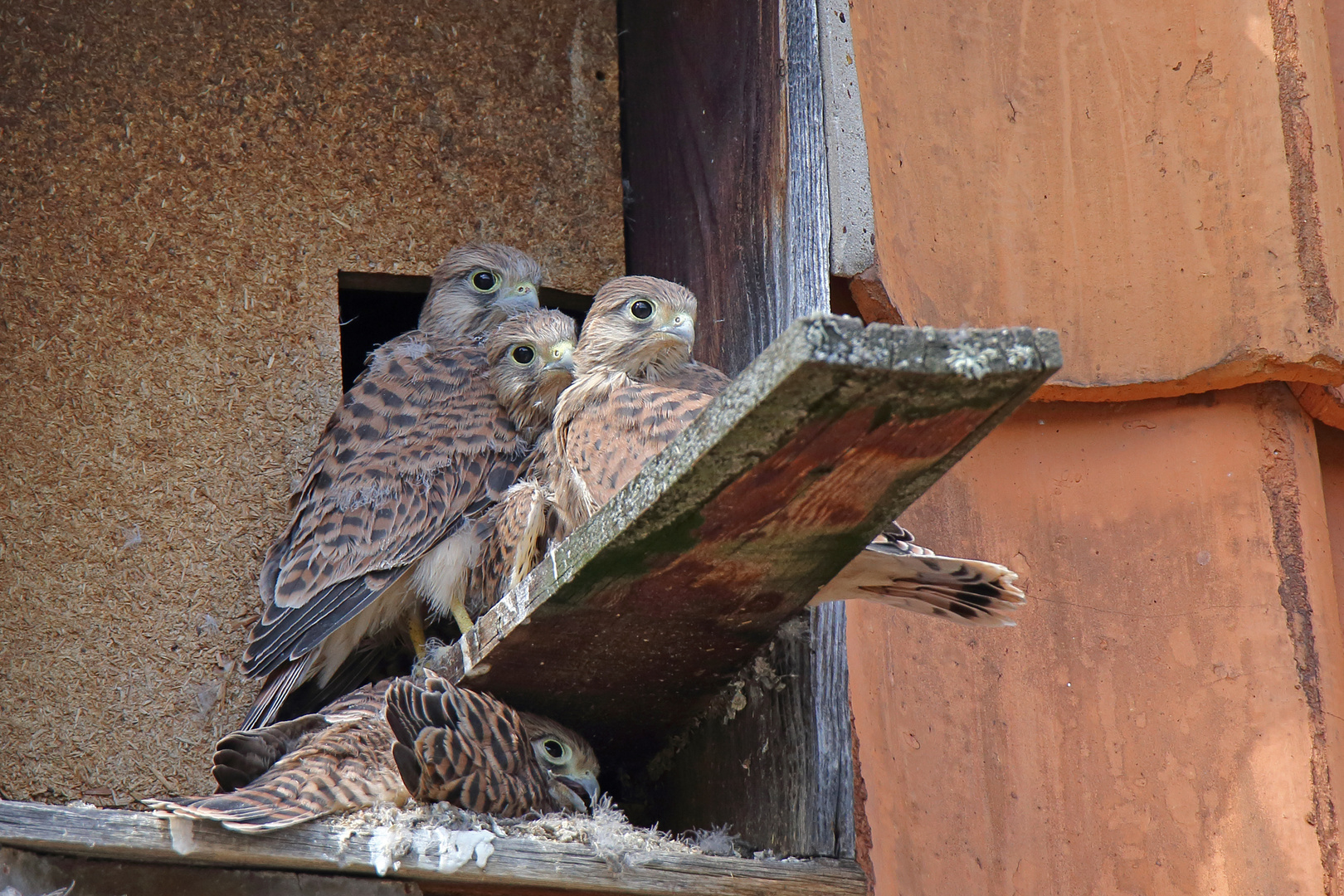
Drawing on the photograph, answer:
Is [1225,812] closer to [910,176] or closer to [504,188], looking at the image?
[910,176]

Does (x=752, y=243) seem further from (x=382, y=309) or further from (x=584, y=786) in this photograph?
(x=382, y=309)

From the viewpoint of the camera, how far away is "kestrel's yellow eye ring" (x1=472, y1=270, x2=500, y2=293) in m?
3.54

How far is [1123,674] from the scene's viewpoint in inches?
111

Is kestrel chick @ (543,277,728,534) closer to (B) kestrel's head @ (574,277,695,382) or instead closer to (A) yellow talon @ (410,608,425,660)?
(B) kestrel's head @ (574,277,695,382)

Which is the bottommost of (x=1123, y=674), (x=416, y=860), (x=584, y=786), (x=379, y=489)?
(x=416, y=860)

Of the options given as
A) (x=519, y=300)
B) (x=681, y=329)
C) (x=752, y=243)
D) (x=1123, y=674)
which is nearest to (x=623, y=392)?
(x=681, y=329)

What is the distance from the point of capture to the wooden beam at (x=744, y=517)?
5.46 ft

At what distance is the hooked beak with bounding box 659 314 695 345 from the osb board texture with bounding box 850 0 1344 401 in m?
0.40

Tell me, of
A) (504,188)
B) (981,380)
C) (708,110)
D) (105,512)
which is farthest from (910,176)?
(105,512)

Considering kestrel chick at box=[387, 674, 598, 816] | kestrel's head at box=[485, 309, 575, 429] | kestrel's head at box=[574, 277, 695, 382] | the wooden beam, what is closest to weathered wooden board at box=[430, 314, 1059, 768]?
the wooden beam

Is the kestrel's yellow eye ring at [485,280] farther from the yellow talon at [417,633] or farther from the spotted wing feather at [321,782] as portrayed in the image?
Answer: the spotted wing feather at [321,782]

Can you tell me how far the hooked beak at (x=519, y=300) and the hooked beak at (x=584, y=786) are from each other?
3.89ft

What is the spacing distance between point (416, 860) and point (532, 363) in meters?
1.36

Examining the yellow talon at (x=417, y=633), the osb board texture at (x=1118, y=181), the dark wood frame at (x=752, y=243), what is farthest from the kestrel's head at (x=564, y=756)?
the osb board texture at (x=1118, y=181)
